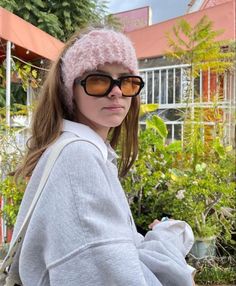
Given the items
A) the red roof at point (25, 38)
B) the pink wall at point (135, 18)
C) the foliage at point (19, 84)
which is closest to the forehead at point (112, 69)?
the red roof at point (25, 38)

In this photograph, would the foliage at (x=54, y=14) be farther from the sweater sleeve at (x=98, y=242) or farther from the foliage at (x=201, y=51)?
the foliage at (x=201, y=51)

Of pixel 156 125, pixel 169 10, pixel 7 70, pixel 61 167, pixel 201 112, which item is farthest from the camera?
pixel 201 112

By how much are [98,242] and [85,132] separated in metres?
0.26

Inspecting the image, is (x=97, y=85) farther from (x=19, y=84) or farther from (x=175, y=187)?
(x=175, y=187)

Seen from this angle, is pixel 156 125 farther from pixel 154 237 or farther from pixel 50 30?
pixel 154 237

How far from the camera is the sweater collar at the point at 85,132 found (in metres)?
0.82

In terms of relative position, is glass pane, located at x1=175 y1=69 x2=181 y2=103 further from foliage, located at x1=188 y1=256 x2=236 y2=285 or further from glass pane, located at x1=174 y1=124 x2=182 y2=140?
foliage, located at x1=188 y1=256 x2=236 y2=285

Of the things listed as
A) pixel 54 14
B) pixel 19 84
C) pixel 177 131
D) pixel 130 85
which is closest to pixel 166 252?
pixel 130 85

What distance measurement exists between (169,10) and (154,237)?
6.28 feet

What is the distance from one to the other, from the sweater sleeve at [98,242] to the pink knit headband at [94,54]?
223mm

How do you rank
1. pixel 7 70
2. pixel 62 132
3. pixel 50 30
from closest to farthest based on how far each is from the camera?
pixel 62 132 < pixel 50 30 < pixel 7 70

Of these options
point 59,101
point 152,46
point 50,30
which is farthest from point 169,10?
point 59,101

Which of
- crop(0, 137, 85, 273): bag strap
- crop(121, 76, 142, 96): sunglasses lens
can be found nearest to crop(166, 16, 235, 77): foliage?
crop(121, 76, 142, 96): sunglasses lens

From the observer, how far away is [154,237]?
2.89 feet
